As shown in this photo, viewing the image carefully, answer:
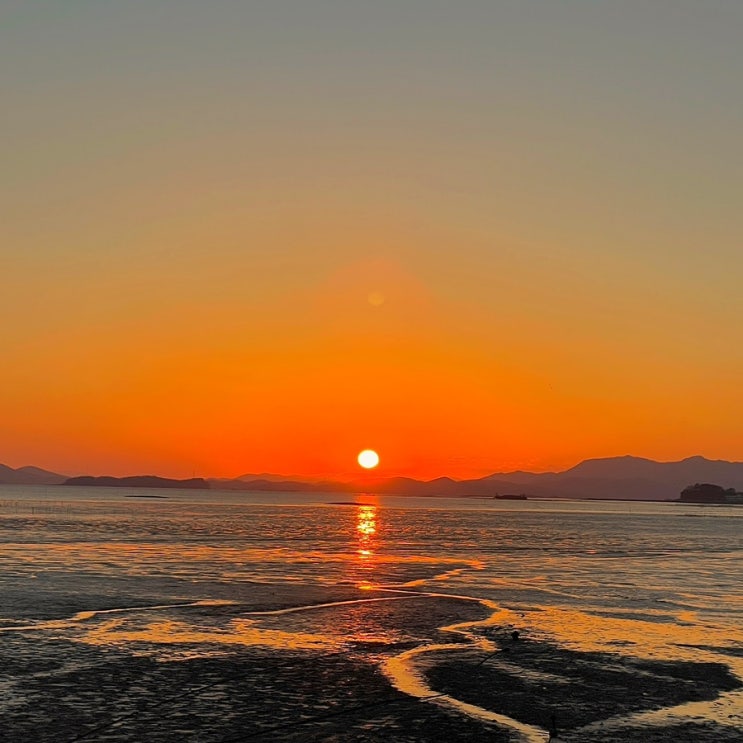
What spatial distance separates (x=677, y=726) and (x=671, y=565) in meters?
51.6

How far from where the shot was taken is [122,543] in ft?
263

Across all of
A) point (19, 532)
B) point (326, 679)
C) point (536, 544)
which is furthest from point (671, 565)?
point (19, 532)

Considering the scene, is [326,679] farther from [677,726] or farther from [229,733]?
[677,726]

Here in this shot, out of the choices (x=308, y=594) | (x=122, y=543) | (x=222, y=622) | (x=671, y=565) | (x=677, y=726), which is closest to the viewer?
(x=677, y=726)

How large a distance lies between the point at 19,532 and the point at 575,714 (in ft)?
287

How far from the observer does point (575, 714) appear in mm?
20438

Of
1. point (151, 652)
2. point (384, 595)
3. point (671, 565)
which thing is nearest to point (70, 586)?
point (384, 595)

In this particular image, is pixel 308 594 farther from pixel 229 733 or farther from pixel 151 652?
pixel 229 733

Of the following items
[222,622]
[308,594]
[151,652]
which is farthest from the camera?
[308,594]

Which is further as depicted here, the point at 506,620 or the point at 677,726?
the point at 506,620

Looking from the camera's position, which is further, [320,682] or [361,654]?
[361,654]

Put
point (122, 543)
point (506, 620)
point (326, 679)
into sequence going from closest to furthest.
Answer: point (326, 679)
point (506, 620)
point (122, 543)

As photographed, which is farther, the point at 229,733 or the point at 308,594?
the point at 308,594

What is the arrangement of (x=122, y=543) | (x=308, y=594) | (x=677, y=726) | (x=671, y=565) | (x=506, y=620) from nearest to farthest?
(x=677, y=726)
(x=506, y=620)
(x=308, y=594)
(x=671, y=565)
(x=122, y=543)
